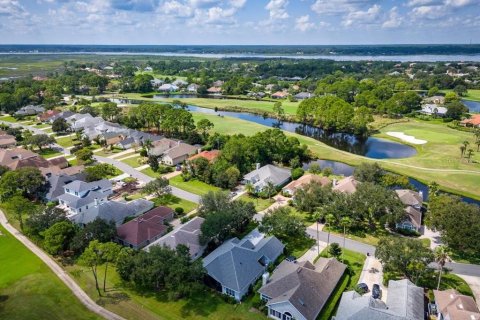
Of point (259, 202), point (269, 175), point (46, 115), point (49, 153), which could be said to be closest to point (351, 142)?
point (269, 175)

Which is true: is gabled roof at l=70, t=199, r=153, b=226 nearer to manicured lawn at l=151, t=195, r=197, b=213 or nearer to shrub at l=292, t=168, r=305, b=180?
manicured lawn at l=151, t=195, r=197, b=213

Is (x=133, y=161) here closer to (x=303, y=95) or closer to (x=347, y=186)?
(x=347, y=186)

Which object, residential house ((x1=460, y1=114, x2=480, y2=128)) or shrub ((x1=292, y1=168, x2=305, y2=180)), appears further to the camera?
residential house ((x1=460, y1=114, x2=480, y2=128))

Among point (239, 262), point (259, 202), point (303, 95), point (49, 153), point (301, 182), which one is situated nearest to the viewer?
point (239, 262)

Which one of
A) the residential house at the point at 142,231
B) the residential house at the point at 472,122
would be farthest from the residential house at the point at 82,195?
the residential house at the point at 472,122

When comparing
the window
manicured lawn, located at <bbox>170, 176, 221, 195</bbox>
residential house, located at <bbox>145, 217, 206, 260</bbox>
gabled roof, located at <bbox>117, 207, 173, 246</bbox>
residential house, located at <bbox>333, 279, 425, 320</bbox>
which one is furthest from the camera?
manicured lawn, located at <bbox>170, 176, 221, 195</bbox>

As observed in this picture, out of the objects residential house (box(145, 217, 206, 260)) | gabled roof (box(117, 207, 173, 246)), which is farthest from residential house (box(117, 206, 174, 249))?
residential house (box(145, 217, 206, 260))

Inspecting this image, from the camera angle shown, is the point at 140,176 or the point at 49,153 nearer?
the point at 140,176
